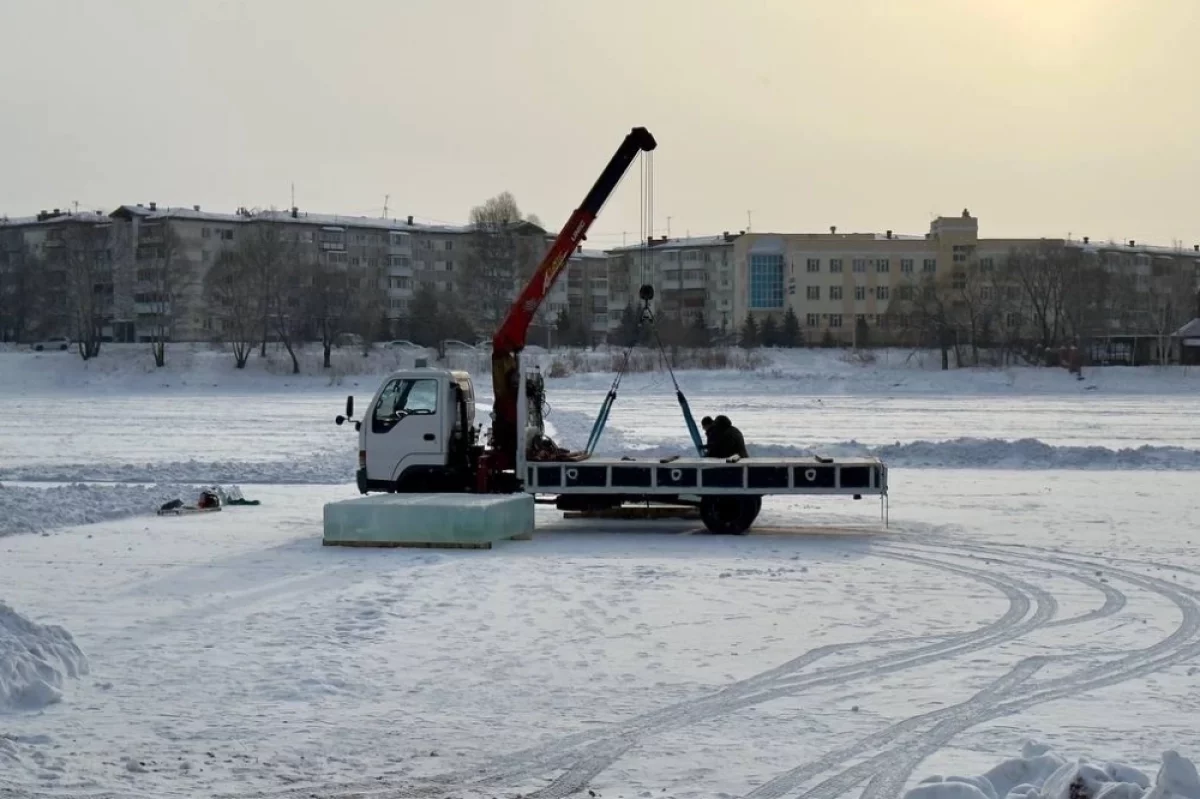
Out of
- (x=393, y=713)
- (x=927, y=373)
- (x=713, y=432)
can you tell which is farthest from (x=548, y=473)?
(x=927, y=373)

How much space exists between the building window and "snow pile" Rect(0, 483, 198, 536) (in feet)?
360

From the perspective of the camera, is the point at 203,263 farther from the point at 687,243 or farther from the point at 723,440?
the point at 723,440

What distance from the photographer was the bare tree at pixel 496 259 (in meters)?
114

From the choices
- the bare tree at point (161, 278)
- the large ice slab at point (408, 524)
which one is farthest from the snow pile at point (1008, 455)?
the bare tree at point (161, 278)

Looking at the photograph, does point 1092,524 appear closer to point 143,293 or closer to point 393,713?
point 393,713

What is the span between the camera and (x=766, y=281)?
133625 millimetres

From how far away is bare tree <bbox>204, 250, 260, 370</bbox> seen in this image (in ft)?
307

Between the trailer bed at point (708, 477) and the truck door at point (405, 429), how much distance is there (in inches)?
63.7

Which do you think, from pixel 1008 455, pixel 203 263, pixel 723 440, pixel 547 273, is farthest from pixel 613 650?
pixel 203 263

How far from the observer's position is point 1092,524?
21.7 m

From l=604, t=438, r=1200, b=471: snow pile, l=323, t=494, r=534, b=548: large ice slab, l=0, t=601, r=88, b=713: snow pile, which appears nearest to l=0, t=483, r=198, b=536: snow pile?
l=323, t=494, r=534, b=548: large ice slab

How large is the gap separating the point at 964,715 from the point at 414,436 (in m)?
12.9

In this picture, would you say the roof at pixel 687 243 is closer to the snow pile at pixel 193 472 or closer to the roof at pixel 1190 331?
the roof at pixel 1190 331

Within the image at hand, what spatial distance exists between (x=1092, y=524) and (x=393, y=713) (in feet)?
46.0
